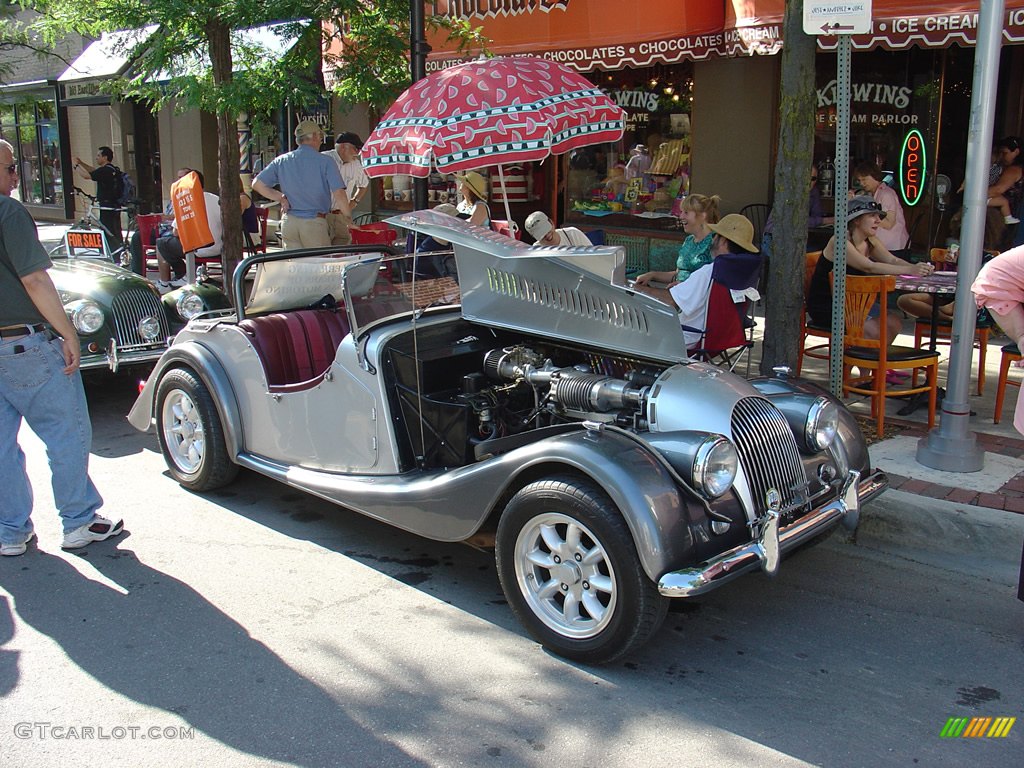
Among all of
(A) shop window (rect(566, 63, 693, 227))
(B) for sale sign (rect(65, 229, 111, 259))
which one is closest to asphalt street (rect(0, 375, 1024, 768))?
(B) for sale sign (rect(65, 229, 111, 259))

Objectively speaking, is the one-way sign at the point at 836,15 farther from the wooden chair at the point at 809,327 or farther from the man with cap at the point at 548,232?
the man with cap at the point at 548,232

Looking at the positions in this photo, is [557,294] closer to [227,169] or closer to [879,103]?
[227,169]

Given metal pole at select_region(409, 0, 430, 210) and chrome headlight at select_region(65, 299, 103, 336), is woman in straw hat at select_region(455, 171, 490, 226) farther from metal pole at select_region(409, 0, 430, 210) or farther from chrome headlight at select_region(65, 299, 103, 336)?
chrome headlight at select_region(65, 299, 103, 336)

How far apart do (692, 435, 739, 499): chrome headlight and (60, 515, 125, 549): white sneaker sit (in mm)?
3090

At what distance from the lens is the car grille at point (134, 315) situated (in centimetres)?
733

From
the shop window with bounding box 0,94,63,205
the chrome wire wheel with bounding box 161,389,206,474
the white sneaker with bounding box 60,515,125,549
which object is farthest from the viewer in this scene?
the shop window with bounding box 0,94,63,205

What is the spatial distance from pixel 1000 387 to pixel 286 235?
6.42m

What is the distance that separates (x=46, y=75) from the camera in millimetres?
22734

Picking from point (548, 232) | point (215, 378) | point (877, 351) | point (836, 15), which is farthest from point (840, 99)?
point (215, 378)

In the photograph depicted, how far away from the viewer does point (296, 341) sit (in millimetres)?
5344

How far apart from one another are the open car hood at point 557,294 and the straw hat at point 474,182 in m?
3.81

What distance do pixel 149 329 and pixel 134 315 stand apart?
0.56ft

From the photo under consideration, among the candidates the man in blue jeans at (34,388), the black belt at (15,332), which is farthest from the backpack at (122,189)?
the black belt at (15,332)

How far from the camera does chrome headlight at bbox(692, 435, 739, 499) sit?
345 centimetres
